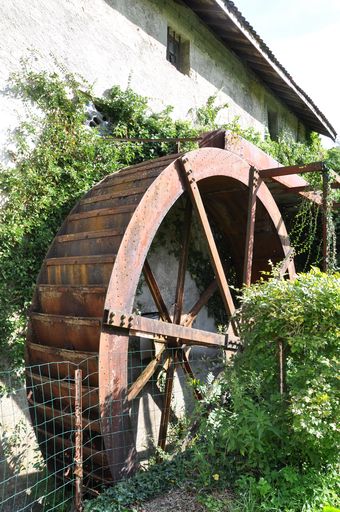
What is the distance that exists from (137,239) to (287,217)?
4.66m

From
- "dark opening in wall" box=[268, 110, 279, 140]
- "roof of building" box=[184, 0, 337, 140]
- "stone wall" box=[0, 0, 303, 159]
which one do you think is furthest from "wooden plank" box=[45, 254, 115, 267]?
"dark opening in wall" box=[268, 110, 279, 140]

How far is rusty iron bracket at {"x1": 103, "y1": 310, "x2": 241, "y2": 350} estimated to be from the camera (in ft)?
10.2

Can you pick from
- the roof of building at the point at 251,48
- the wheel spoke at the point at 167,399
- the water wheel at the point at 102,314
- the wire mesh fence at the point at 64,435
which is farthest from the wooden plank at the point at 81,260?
the roof of building at the point at 251,48

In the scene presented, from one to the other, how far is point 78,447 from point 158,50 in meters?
5.42

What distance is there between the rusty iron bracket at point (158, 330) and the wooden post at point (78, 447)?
1.37 ft

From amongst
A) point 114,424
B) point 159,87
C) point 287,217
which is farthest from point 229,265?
point 114,424

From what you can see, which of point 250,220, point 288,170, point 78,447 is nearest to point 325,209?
point 288,170

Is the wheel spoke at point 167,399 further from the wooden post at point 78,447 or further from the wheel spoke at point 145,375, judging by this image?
the wooden post at point 78,447

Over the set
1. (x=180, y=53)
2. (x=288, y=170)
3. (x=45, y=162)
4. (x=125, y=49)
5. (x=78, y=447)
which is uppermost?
(x=180, y=53)

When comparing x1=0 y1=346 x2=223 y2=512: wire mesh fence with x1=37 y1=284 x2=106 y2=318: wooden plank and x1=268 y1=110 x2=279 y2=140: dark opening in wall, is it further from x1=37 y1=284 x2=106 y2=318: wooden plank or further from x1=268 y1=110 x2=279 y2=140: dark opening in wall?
x1=268 y1=110 x2=279 y2=140: dark opening in wall

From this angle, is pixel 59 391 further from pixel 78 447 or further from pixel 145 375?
pixel 145 375

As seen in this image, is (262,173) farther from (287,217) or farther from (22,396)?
(22,396)

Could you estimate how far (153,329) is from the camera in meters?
3.46

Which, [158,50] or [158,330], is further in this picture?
[158,50]
